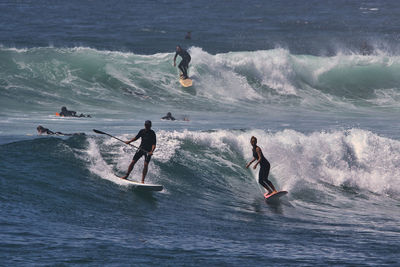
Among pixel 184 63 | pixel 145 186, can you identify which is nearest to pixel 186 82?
pixel 184 63

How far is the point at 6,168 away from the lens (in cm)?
1414

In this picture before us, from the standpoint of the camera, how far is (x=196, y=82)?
103ft

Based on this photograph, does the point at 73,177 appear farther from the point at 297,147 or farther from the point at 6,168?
the point at 297,147

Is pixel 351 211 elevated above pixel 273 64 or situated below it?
below

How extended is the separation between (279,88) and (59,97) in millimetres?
11013

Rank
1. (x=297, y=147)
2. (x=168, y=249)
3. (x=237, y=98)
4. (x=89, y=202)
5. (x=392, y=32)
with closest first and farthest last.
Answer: (x=168, y=249) → (x=89, y=202) → (x=297, y=147) → (x=237, y=98) → (x=392, y=32)

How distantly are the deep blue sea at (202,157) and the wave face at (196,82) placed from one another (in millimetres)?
102

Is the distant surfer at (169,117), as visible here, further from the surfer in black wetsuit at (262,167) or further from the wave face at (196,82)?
the surfer in black wetsuit at (262,167)

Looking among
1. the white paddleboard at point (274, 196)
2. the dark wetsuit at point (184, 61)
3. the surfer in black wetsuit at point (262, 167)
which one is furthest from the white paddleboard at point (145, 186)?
the dark wetsuit at point (184, 61)

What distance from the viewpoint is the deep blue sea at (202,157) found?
404 inches

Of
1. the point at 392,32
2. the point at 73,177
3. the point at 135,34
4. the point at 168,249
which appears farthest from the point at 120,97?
the point at 392,32

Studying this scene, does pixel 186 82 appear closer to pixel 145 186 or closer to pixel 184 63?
pixel 184 63

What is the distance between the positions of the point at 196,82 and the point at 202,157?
14.3 m

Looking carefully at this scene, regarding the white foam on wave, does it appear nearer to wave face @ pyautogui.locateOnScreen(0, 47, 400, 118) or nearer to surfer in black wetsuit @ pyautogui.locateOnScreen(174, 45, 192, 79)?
wave face @ pyautogui.locateOnScreen(0, 47, 400, 118)
